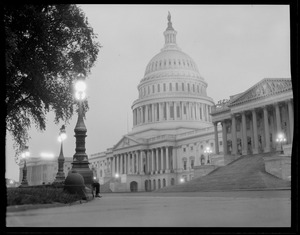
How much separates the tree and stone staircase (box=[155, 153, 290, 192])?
2146 centimetres

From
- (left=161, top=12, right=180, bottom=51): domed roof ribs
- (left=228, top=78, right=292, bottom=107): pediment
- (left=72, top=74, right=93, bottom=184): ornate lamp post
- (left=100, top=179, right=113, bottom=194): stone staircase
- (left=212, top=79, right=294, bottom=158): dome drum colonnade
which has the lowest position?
(left=100, top=179, right=113, bottom=194): stone staircase

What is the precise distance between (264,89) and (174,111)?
57461 mm

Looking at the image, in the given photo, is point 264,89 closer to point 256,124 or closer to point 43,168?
point 256,124

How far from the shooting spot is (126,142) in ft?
352

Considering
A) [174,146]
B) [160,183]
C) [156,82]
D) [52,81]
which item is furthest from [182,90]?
[52,81]

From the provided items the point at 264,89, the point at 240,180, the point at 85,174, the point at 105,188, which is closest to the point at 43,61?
the point at 85,174

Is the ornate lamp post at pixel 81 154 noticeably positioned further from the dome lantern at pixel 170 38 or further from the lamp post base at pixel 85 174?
the dome lantern at pixel 170 38

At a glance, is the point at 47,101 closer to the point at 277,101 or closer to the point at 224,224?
the point at 224,224

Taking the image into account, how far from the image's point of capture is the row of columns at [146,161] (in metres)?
Result: 96.2

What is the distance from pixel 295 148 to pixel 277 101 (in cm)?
4734

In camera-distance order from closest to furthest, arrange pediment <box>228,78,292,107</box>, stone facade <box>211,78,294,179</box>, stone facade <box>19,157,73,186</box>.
Result: pediment <box>228,78,292,107</box>, stone facade <box>211,78,294,179</box>, stone facade <box>19,157,73,186</box>

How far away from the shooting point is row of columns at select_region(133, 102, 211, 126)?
11056 cm

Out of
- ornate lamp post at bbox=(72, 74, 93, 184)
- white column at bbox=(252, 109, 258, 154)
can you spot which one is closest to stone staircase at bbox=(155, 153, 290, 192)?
white column at bbox=(252, 109, 258, 154)

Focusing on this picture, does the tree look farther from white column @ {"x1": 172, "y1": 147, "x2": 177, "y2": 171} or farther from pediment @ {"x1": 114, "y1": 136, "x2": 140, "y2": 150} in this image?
pediment @ {"x1": 114, "y1": 136, "x2": 140, "y2": 150}
